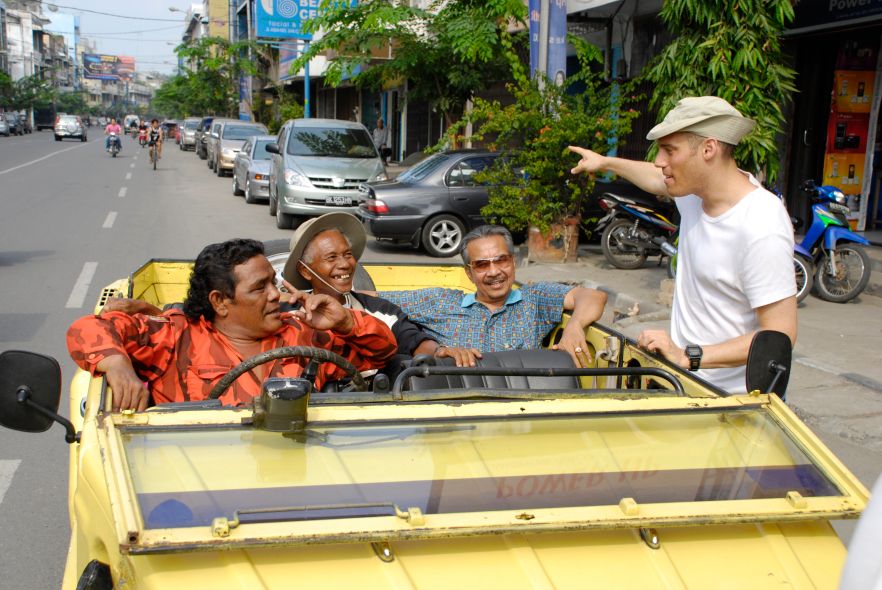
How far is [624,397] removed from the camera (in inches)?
101

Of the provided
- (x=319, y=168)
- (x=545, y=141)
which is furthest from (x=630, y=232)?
(x=319, y=168)

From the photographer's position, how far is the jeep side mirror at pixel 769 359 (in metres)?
2.53

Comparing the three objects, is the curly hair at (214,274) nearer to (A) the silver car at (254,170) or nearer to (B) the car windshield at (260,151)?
(A) the silver car at (254,170)

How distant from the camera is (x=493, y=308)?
160 inches

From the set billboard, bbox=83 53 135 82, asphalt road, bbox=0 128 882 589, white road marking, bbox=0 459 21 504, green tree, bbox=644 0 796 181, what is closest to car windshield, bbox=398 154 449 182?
asphalt road, bbox=0 128 882 589

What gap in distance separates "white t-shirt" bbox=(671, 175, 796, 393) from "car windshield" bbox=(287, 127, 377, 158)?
13.1 meters

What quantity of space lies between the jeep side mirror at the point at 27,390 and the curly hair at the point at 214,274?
1008 mm

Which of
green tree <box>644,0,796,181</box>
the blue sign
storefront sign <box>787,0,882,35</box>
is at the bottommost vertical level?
green tree <box>644,0,796,181</box>

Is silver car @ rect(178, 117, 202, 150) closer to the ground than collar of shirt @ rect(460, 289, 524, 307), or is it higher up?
closer to the ground

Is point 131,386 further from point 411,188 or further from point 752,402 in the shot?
point 411,188

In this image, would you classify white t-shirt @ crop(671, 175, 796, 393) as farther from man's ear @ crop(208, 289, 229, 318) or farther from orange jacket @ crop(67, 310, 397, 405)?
man's ear @ crop(208, 289, 229, 318)

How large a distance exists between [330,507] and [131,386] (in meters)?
1.02

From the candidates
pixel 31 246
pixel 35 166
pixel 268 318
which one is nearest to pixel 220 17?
pixel 35 166

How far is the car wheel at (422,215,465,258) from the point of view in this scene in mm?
12812
